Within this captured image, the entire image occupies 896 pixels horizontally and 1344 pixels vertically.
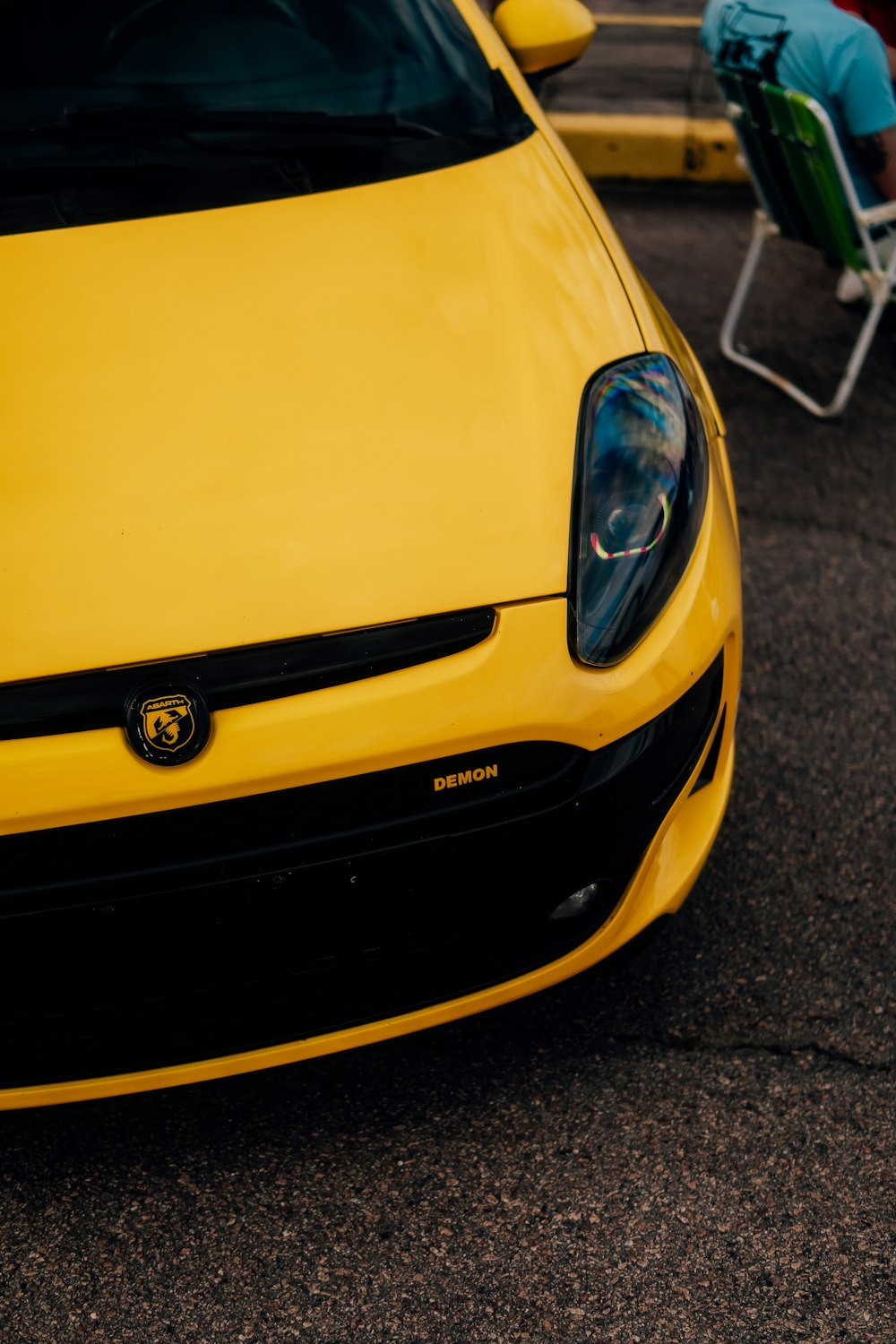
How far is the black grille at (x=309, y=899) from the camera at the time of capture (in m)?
1.69

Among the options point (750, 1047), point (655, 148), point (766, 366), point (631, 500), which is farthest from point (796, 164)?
point (750, 1047)

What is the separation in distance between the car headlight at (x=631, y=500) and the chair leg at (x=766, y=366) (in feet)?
6.98

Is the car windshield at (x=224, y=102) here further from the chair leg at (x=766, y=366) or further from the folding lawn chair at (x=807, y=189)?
the chair leg at (x=766, y=366)

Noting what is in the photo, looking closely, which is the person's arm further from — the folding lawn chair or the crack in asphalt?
the crack in asphalt

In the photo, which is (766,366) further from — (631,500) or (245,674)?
(245,674)

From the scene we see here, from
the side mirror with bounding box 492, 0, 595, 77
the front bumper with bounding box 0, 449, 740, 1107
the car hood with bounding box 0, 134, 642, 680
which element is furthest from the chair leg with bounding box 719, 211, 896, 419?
the front bumper with bounding box 0, 449, 740, 1107

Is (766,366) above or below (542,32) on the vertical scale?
below

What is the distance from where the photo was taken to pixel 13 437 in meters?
1.97

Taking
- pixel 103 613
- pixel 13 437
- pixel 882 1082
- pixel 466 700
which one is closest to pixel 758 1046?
pixel 882 1082

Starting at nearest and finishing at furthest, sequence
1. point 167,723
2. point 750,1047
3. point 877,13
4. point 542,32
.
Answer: point 167,723 < point 750,1047 < point 542,32 < point 877,13

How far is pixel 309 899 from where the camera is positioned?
177 centimetres

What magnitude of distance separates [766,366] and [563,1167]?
3.20 metres

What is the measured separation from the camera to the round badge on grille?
167 cm

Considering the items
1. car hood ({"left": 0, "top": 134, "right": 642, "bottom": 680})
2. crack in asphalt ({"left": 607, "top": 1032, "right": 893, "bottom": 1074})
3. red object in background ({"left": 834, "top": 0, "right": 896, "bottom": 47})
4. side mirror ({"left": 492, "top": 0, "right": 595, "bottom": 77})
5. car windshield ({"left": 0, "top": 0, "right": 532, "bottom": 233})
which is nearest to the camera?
car hood ({"left": 0, "top": 134, "right": 642, "bottom": 680})
